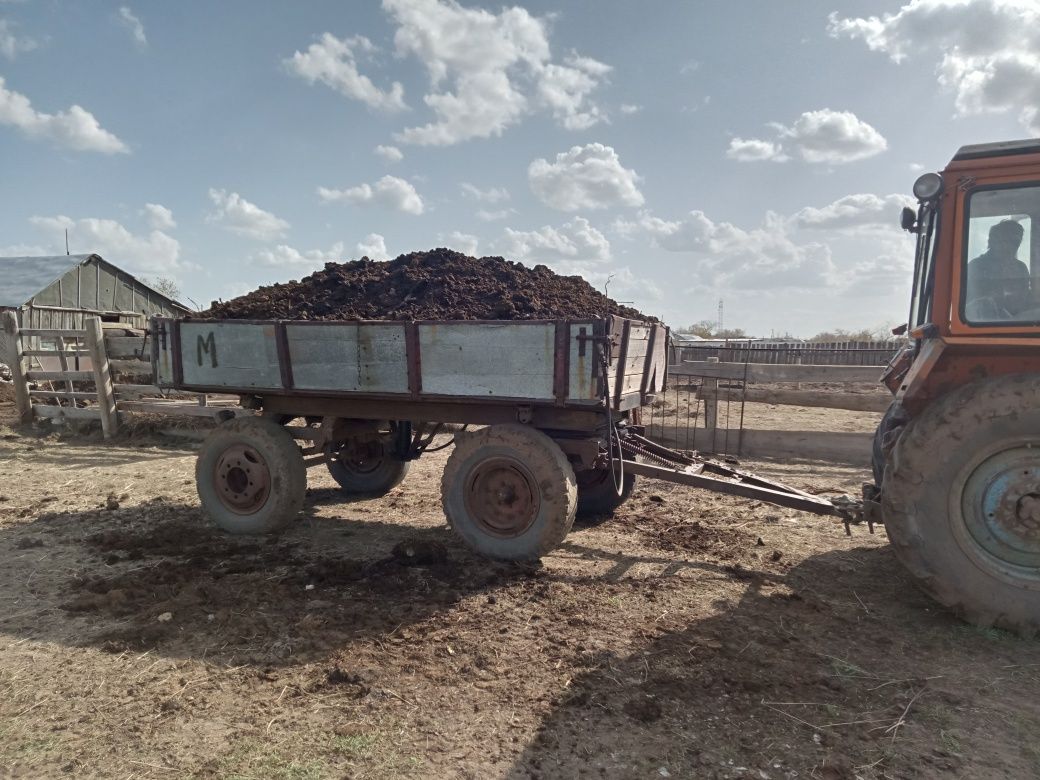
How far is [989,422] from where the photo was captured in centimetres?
350

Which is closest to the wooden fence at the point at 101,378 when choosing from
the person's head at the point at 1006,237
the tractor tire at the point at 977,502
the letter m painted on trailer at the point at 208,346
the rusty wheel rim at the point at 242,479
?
the letter m painted on trailer at the point at 208,346

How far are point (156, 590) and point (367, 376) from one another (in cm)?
204

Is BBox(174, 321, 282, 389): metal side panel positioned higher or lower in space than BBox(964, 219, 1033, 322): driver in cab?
lower

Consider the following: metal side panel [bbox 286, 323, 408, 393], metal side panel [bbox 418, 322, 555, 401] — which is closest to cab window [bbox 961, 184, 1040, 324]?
metal side panel [bbox 418, 322, 555, 401]

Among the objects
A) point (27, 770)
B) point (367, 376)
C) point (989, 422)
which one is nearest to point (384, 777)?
point (27, 770)

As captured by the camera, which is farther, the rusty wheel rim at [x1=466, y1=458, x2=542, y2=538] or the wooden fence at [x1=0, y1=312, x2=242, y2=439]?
the wooden fence at [x1=0, y1=312, x2=242, y2=439]

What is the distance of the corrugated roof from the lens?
22.7 meters

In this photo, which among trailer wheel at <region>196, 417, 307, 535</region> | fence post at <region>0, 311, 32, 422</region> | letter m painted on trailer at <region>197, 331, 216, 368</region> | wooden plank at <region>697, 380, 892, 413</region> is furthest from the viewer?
fence post at <region>0, 311, 32, 422</region>

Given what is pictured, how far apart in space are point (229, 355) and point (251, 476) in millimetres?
1068

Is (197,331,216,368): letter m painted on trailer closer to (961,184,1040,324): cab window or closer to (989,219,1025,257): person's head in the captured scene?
(961,184,1040,324): cab window

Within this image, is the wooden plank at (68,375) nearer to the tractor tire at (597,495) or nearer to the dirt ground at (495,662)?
the dirt ground at (495,662)

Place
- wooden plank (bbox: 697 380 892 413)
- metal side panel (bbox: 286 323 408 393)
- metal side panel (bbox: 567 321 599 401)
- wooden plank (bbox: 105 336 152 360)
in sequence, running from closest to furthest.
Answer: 1. metal side panel (bbox: 567 321 599 401)
2. metal side panel (bbox: 286 323 408 393)
3. wooden plank (bbox: 697 380 892 413)
4. wooden plank (bbox: 105 336 152 360)

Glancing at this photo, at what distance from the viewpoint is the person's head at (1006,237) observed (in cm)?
373

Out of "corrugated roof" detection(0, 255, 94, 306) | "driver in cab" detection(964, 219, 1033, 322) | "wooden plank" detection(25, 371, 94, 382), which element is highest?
"corrugated roof" detection(0, 255, 94, 306)
